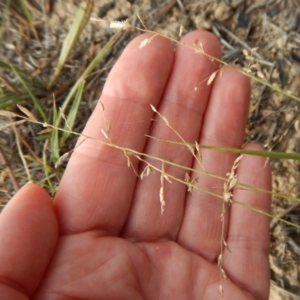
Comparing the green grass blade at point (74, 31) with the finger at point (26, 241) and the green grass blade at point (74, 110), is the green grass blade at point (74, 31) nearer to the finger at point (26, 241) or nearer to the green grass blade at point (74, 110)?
the green grass blade at point (74, 110)

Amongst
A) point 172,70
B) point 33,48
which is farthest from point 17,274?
point 33,48

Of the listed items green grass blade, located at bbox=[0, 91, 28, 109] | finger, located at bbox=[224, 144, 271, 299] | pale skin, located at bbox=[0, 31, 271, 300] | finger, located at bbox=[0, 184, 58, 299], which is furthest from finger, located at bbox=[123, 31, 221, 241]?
green grass blade, located at bbox=[0, 91, 28, 109]

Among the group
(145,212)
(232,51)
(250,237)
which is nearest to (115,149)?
(145,212)

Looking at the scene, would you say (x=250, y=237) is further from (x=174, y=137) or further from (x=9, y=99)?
(x=9, y=99)

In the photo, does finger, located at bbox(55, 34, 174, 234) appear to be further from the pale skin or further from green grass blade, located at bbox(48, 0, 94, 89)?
green grass blade, located at bbox(48, 0, 94, 89)

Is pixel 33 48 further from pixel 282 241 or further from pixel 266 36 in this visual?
pixel 282 241
